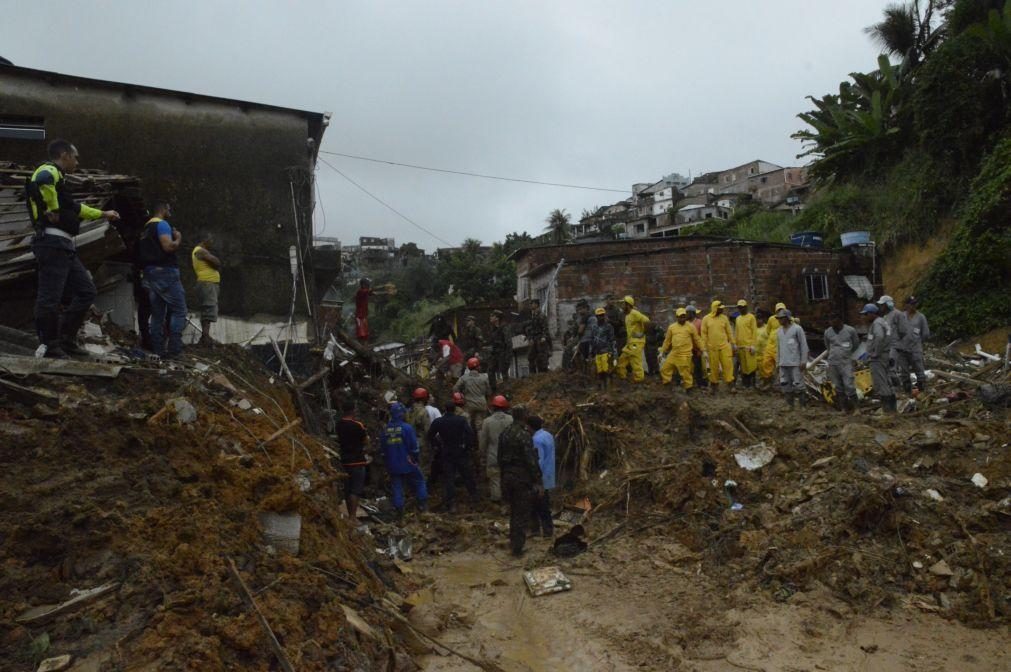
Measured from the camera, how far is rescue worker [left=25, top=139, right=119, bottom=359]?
614 centimetres

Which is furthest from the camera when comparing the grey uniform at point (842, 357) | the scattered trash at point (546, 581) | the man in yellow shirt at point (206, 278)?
the grey uniform at point (842, 357)

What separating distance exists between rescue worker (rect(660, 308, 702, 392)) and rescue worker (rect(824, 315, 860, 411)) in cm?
238

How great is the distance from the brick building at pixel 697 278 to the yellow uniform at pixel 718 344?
25.8 ft

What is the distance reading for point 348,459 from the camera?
30.1 ft

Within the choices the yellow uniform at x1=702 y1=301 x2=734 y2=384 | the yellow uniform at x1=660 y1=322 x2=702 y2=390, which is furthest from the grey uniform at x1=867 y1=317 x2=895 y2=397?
the yellow uniform at x1=660 y1=322 x2=702 y2=390

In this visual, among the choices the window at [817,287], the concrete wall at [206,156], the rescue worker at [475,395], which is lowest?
the rescue worker at [475,395]

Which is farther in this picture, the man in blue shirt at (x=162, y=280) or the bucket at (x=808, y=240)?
the bucket at (x=808, y=240)

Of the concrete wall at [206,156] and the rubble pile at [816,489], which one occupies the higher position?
the concrete wall at [206,156]

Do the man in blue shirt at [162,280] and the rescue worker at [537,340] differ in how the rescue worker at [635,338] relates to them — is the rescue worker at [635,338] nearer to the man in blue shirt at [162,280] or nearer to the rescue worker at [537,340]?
the rescue worker at [537,340]

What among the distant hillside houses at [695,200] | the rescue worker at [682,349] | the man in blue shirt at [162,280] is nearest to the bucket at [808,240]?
the rescue worker at [682,349]

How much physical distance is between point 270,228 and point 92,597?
→ 13.3m

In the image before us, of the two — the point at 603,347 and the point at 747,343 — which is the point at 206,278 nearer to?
the point at 603,347

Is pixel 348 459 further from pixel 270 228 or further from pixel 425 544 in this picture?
pixel 270 228

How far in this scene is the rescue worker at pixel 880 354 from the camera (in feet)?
34.6
